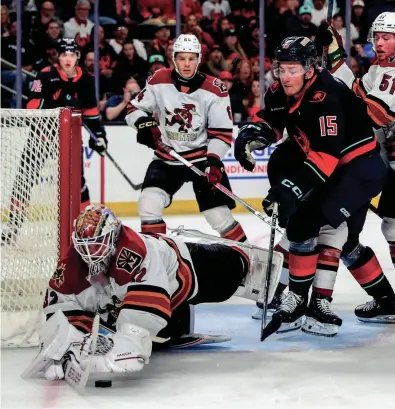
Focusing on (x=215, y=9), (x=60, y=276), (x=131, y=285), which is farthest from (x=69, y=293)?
(x=215, y=9)

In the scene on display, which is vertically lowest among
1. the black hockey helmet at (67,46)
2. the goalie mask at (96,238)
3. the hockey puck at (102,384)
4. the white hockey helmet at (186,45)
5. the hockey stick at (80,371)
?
the hockey puck at (102,384)

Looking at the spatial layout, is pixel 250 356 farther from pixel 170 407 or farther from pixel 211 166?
pixel 211 166

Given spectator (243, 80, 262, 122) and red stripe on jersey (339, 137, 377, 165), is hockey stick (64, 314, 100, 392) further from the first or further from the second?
spectator (243, 80, 262, 122)

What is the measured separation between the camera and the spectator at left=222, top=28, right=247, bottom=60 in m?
7.68

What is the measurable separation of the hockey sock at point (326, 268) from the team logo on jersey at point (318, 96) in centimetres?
53

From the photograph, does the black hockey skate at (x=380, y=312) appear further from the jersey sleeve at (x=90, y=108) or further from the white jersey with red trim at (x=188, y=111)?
the jersey sleeve at (x=90, y=108)

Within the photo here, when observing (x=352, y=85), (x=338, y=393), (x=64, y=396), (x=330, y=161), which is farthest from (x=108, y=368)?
(x=352, y=85)

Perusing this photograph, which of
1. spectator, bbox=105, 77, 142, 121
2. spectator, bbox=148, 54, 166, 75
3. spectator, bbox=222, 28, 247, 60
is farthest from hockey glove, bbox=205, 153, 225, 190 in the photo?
spectator, bbox=222, 28, 247, 60

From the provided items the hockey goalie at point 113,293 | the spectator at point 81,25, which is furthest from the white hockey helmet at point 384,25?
the spectator at point 81,25

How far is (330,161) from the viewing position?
354 cm

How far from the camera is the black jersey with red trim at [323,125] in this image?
354cm

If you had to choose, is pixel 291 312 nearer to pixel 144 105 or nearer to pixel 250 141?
pixel 250 141

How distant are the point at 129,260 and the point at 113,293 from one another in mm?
149

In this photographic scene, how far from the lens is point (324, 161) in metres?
3.54
